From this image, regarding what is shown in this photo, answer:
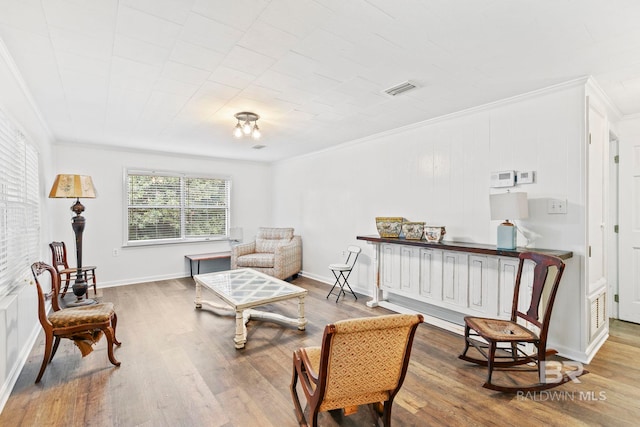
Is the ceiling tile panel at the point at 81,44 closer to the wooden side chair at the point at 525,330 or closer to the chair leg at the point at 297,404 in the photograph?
→ the chair leg at the point at 297,404

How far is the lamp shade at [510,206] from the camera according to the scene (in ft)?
9.09

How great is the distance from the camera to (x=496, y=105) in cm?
320

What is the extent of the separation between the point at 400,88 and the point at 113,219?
506 cm

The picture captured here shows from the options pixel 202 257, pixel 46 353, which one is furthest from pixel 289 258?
pixel 46 353

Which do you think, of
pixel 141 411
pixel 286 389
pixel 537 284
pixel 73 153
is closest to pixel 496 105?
pixel 537 284

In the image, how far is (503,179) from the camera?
10.3 ft

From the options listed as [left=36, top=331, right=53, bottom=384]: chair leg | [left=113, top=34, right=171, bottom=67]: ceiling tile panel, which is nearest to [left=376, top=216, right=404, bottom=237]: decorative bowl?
[left=113, top=34, right=171, bottom=67]: ceiling tile panel

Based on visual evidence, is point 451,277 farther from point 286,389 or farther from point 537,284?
point 286,389

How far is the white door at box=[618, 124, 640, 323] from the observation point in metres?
3.45

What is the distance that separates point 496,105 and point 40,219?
534 cm

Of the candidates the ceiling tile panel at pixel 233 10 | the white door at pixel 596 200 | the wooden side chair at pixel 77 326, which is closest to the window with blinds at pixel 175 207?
the wooden side chair at pixel 77 326

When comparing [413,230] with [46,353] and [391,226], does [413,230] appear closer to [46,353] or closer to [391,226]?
[391,226]

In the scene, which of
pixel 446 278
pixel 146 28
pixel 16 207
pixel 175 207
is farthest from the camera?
pixel 175 207

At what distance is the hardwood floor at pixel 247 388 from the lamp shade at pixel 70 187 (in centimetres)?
155
